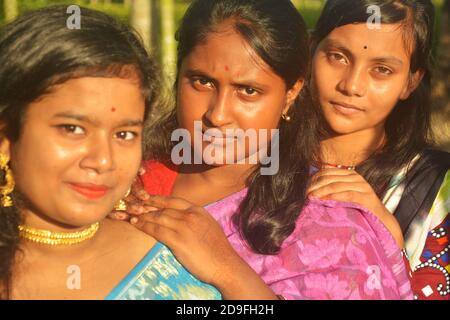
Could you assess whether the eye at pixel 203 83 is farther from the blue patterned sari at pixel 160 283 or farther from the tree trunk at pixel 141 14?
the tree trunk at pixel 141 14

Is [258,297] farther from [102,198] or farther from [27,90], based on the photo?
[27,90]

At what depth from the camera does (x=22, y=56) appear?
228 cm

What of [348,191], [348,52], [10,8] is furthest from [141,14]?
[348,191]

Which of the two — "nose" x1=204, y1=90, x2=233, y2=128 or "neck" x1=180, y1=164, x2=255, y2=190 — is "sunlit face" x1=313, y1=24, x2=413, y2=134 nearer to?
"neck" x1=180, y1=164, x2=255, y2=190

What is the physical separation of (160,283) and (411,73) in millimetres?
1735

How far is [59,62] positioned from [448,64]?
7205 mm

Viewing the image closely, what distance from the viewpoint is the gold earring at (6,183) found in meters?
2.32

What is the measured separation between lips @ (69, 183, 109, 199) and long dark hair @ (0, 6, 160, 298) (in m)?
0.23

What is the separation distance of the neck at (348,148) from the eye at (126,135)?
4.73 ft

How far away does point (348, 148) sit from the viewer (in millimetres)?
3668

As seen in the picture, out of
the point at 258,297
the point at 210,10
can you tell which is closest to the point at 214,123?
the point at 210,10

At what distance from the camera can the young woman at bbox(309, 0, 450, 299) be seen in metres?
3.40

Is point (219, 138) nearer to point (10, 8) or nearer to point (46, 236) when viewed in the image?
point (46, 236)

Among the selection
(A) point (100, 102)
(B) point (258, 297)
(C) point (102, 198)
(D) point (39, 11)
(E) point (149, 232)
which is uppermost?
(D) point (39, 11)
